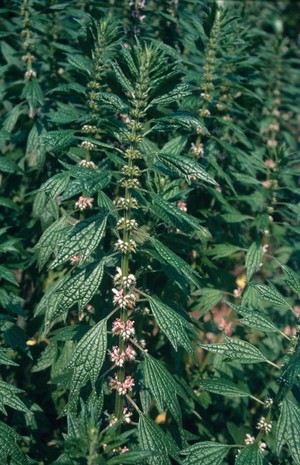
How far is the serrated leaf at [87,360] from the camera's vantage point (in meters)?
2.19

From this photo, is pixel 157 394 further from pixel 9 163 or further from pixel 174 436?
pixel 9 163

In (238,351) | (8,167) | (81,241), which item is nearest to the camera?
(81,241)

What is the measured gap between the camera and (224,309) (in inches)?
243

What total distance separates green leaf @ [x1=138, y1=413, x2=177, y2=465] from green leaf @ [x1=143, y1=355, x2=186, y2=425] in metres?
0.11

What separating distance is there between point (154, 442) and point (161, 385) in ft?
0.82

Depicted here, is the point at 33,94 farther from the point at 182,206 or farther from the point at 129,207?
the point at 129,207

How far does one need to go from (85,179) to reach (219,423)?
2.67 metres

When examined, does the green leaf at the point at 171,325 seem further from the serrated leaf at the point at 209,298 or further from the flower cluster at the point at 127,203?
the serrated leaf at the point at 209,298

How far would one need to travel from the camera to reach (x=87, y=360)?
220 cm

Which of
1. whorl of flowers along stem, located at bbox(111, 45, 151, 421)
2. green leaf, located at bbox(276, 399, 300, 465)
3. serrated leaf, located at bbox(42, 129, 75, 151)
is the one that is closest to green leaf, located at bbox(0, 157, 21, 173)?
serrated leaf, located at bbox(42, 129, 75, 151)

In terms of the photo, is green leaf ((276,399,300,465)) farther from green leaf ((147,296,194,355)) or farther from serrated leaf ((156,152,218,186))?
serrated leaf ((156,152,218,186))

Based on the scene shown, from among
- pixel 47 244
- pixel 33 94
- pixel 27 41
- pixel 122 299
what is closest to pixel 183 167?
pixel 122 299

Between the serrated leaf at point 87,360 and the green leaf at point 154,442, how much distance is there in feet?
1.17

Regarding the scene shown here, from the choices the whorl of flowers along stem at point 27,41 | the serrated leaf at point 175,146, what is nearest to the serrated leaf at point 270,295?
the serrated leaf at point 175,146
